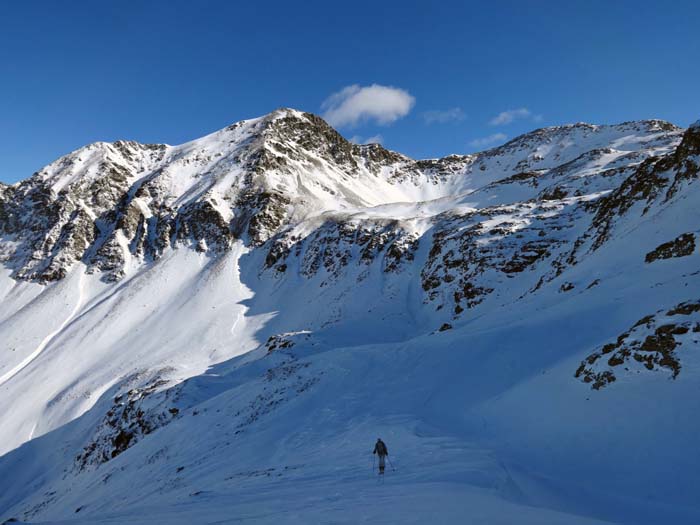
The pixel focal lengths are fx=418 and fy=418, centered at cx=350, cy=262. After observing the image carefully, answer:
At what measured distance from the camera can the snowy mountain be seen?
9.79 meters

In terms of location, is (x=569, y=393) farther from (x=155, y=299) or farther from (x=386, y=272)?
(x=155, y=299)

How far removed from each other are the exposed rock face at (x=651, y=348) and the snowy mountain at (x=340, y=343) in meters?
0.06

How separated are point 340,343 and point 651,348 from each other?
2939 centimetres

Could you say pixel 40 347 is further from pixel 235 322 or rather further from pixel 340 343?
pixel 340 343

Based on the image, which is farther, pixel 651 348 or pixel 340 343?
pixel 340 343

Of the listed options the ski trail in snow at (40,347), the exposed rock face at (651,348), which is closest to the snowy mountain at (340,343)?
the exposed rock face at (651,348)

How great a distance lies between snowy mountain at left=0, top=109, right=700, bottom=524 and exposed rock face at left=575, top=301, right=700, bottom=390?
6 cm

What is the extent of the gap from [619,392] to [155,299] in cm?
7086

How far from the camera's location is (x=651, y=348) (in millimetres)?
11297

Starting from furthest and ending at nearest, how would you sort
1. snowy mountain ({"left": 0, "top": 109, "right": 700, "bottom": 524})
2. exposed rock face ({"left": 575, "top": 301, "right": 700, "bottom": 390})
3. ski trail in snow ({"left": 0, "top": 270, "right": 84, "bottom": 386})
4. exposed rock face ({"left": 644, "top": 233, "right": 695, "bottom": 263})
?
ski trail in snow ({"left": 0, "top": 270, "right": 84, "bottom": 386})
exposed rock face ({"left": 644, "top": 233, "right": 695, "bottom": 263})
exposed rock face ({"left": 575, "top": 301, "right": 700, "bottom": 390})
snowy mountain ({"left": 0, "top": 109, "right": 700, "bottom": 524})

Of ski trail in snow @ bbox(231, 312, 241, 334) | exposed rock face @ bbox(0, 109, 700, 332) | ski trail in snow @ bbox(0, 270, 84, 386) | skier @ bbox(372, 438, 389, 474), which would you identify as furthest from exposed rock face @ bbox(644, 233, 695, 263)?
ski trail in snow @ bbox(0, 270, 84, 386)

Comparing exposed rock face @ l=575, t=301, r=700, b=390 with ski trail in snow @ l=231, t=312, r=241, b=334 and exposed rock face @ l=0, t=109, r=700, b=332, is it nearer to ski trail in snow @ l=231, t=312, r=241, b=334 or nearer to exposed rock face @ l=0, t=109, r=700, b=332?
exposed rock face @ l=0, t=109, r=700, b=332

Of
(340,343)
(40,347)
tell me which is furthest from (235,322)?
(40,347)

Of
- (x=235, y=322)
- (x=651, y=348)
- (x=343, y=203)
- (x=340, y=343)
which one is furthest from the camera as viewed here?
(x=343, y=203)
